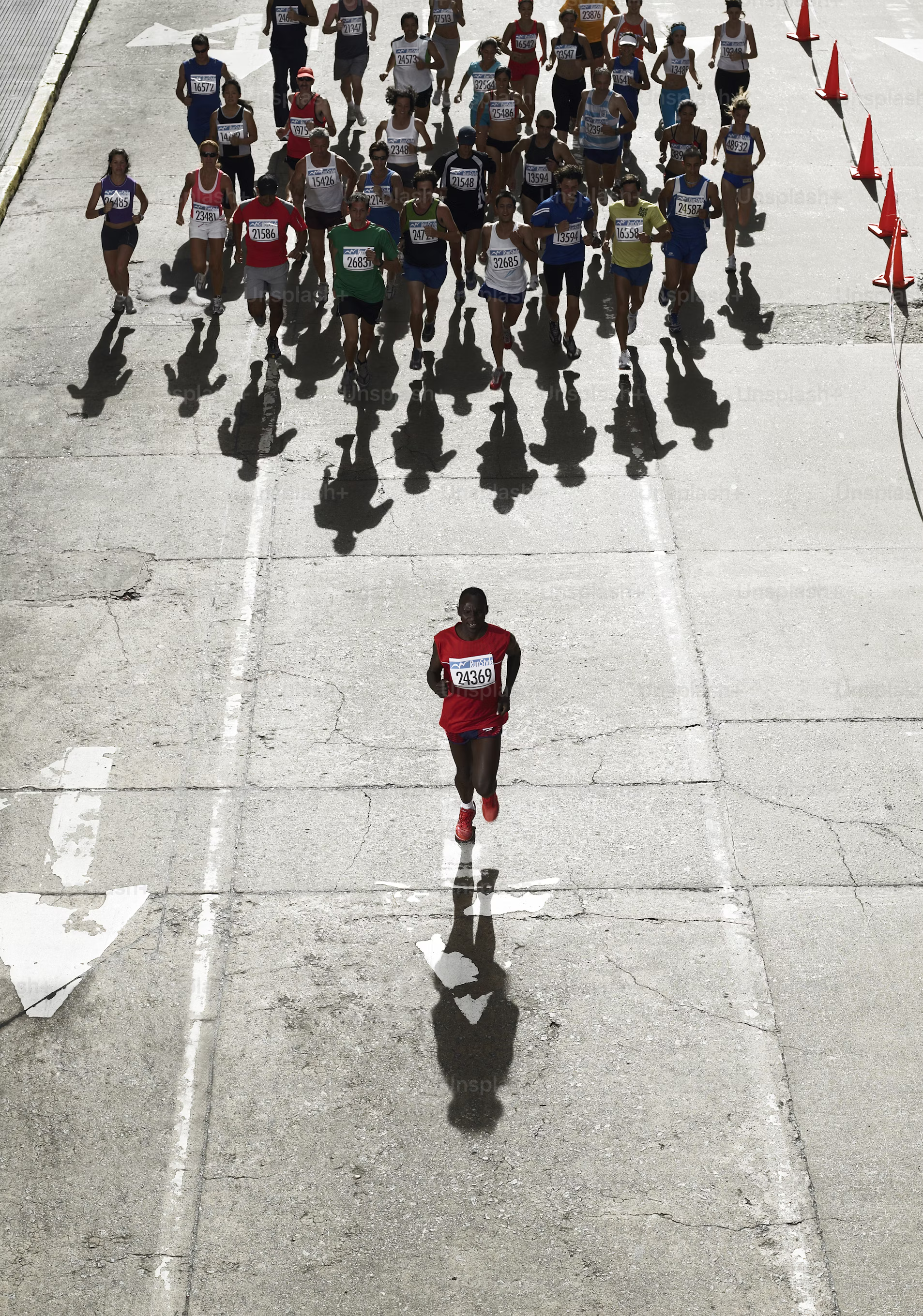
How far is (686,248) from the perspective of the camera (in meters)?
14.9

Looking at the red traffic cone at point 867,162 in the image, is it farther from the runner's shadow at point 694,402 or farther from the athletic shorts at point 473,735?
the athletic shorts at point 473,735

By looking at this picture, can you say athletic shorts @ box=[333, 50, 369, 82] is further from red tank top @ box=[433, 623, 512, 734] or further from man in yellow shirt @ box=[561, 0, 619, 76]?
red tank top @ box=[433, 623, 512, 734]

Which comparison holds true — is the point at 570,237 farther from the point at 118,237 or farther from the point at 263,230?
the point at 118,237

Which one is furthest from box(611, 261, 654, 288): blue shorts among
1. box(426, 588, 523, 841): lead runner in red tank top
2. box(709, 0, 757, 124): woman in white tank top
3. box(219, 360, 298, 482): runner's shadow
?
box(426, 588, 523, 841): lead runner in red tank top

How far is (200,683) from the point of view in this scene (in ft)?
34.2

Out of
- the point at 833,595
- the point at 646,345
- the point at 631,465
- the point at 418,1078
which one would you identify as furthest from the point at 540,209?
the point at 418,1078

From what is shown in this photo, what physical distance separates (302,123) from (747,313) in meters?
5.59

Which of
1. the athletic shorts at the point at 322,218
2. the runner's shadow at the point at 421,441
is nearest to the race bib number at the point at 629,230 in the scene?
the runner's shadow at the point at 421,441

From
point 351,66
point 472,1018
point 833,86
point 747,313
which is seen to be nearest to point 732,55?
point 833,86

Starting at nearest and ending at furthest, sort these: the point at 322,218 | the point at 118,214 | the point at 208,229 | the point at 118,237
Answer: the point at 118,214
the point at 118,237
the point at 208,229
the point at 322,218

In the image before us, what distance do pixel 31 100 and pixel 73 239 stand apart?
4655 mm

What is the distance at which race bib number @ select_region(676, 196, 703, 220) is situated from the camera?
47.9 ft

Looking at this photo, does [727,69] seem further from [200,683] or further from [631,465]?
[200,683]

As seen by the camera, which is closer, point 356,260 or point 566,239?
point 356,260
